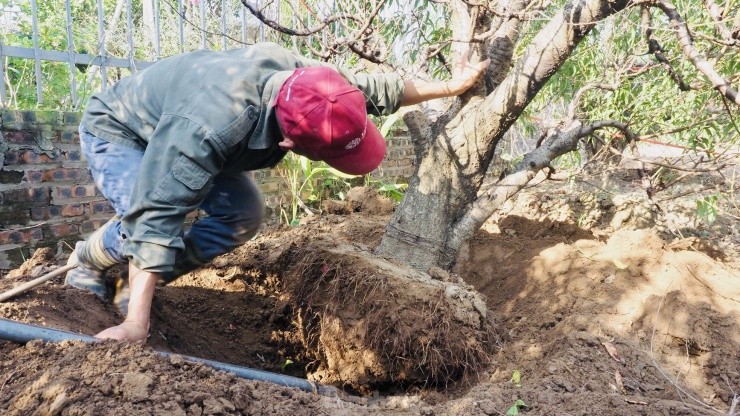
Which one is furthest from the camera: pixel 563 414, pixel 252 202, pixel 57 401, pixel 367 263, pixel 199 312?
pixel 199 312

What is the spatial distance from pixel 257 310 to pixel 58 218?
4.10ft

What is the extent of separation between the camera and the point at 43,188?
3215mm

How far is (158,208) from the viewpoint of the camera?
191cm

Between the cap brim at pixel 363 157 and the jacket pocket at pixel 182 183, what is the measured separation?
0.44 meters

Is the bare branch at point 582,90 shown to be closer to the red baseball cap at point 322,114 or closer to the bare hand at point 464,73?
the bare hand at point 464,73

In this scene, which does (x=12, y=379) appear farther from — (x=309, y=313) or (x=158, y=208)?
(x=309, y=313)

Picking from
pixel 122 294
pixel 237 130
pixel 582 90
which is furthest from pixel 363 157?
pixel 582 90

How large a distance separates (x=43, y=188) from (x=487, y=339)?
2.53 meters

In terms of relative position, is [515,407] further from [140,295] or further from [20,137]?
[20,137]

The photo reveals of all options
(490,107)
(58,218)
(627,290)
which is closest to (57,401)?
(58,218)

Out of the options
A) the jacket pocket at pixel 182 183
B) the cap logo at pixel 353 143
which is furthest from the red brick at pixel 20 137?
the cap logo at pixel 353 143

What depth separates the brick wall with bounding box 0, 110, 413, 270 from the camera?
10.1ft

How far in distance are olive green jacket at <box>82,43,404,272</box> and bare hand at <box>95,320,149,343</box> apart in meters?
0.20

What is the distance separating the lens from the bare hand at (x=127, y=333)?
1839mm
